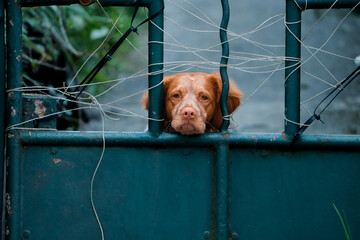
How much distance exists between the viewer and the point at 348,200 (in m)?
1.92

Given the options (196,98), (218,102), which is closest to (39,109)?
(196,98)

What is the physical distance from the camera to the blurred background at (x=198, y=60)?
7.20ft

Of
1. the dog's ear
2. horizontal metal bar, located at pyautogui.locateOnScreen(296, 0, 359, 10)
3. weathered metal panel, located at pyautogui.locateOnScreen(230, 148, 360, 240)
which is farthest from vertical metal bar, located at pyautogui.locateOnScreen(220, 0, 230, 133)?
the dog's ear

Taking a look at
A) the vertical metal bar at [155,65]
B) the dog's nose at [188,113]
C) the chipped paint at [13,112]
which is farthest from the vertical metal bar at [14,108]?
the dog's nose at [188,113]

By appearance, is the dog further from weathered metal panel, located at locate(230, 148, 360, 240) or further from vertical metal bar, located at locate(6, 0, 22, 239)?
vertical metal bar, located at locate(6, 0, 22, 239)

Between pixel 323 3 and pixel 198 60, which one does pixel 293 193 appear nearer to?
pixel 323 3

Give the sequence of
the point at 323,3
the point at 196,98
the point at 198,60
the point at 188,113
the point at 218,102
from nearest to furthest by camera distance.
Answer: the point at 323,3, the point at 188,113, the point at 196,98, the point at 218,102, the point at 198,60

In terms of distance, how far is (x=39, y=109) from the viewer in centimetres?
195

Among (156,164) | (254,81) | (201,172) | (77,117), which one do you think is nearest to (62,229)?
(156,164)

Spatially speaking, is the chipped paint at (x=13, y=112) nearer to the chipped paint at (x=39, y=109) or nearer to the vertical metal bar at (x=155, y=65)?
the chipped paint at (x=39, y=109)

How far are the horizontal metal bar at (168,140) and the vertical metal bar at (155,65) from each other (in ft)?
0.24

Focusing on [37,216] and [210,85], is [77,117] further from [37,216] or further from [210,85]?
[37,216]

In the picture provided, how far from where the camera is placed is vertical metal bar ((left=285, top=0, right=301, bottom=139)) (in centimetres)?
190

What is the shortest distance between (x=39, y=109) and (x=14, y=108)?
0.10m
